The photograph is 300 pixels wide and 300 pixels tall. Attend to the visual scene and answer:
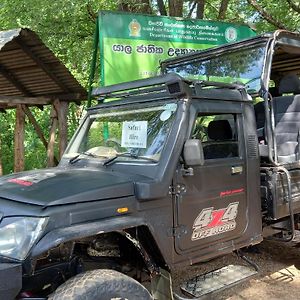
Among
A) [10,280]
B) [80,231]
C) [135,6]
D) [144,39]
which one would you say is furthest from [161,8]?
[10,280]

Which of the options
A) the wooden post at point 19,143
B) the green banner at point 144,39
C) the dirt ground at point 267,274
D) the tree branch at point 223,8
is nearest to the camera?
the dirt ground at point 267,274

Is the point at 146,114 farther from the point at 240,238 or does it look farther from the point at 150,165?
the point at 240,238

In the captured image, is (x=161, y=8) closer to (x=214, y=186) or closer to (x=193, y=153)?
(x=214, y=186)

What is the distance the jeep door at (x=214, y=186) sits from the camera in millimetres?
3643

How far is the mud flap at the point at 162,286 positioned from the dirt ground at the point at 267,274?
1.72 ft

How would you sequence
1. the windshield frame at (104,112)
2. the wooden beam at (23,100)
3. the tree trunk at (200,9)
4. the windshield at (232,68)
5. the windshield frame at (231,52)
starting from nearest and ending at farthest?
1. the windshield frame at (104,112)
2. the windshield frame at (231,52)
3. the windshield at (232,68)
4. the wooden beam at (23,100)
5. the tree trunk at (200,9)

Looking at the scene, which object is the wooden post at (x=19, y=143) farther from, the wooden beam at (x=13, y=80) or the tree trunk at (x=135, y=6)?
the tree trunk at (x=135, y=6)

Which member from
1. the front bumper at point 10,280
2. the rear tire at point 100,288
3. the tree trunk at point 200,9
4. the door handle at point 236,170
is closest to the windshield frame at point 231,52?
the door handle at point 236,170

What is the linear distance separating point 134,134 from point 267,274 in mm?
2737

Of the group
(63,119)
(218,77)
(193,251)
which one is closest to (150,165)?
(193,251)

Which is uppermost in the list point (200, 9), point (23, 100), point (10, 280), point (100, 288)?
point (200, 9)

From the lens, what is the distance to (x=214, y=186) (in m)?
3.85

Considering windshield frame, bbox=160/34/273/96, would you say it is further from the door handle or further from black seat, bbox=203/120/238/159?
the door handle

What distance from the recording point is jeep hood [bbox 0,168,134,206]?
3.09 metres
